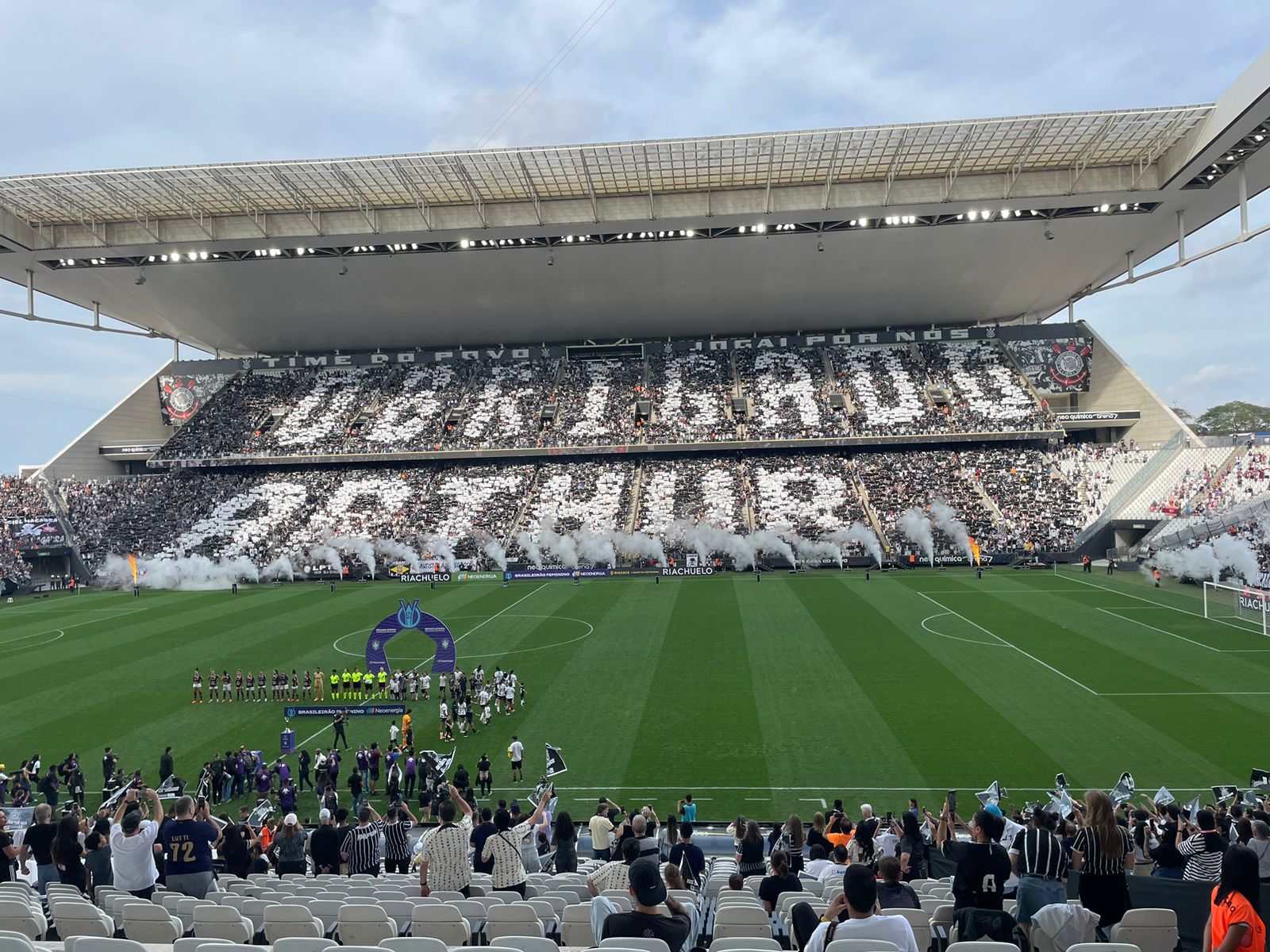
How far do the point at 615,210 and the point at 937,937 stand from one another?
49762 mm

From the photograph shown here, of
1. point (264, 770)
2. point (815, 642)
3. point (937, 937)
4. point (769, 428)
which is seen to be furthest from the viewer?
point (769, 428)

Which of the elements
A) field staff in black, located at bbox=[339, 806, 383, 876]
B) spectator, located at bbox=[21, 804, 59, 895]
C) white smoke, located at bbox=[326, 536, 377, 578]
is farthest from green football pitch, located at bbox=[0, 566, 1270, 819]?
white smoke, located at bbox=[326, 536, 377, 578]

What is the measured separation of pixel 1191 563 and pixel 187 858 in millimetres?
44156

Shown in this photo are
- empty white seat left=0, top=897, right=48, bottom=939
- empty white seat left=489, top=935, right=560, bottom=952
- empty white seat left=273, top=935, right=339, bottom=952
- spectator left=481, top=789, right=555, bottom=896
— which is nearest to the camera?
empty white seat left=489, top=935, right=560, bottom=952

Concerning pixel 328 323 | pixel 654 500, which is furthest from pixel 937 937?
pixel 328 323

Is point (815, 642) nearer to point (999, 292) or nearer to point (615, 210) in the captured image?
point (615, 210)

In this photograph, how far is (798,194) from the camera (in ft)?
167

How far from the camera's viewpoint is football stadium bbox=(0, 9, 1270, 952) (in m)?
10.3

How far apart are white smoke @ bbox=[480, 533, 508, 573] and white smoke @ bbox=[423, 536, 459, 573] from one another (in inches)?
78.6

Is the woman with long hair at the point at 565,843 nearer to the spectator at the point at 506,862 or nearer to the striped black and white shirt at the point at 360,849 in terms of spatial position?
the spectator at the point at 506,862

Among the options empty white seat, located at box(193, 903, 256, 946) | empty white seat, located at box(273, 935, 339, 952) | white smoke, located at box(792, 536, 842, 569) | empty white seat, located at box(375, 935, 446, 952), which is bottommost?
empty white seat, located at box(193, 903, 256, 946)

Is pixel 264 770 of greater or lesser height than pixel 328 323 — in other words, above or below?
below

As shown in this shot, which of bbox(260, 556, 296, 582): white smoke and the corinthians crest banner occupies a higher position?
bbox(260, 556, 296, 582): white smoke

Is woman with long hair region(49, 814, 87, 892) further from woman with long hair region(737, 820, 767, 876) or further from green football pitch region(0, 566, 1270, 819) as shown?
green football pitch region(0, 566, 1270, 819)
